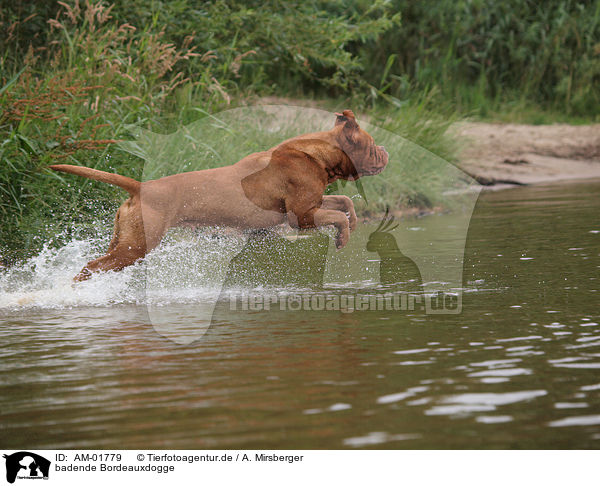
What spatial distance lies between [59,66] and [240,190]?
4.13 m

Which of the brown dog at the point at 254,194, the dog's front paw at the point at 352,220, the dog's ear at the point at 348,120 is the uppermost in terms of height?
the dog's ear at the point at 348,120

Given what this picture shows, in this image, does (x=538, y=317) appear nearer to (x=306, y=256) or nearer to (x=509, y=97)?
(x=306, y=256)

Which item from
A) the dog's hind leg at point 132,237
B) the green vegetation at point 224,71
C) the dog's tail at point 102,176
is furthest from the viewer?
the green vegetation at point 224,71

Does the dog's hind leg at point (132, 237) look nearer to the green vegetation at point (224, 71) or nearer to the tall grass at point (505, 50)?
the green vegetation at point (224, 71)

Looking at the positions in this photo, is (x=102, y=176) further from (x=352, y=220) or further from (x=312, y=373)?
(x=312, y=373)
